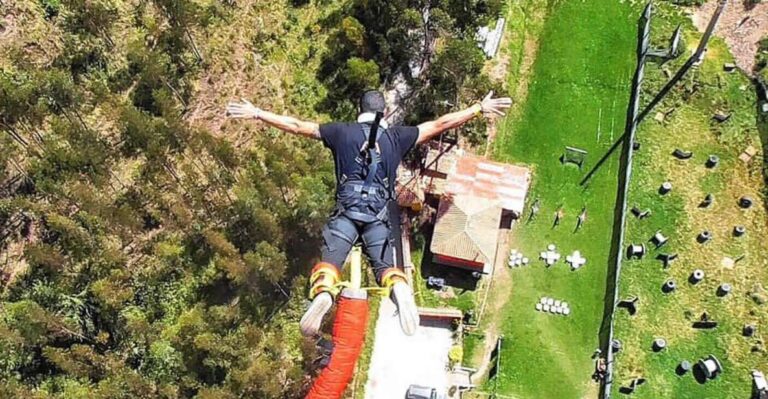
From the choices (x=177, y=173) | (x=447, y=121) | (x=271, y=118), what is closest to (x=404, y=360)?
(x=177, y=173)

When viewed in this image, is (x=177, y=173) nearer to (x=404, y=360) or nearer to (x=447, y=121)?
(x=404, y=360)

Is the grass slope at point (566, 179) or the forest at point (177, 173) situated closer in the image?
the forest at point (177, 173)

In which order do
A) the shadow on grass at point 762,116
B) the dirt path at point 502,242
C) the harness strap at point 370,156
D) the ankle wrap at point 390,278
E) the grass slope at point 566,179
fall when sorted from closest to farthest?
the ankle wrap at point 390,278 → the harness strap at point 370,156 → the grass slope at point 566,179 → the dirt path at point 502,242 → the shadow on grass at point 762,116

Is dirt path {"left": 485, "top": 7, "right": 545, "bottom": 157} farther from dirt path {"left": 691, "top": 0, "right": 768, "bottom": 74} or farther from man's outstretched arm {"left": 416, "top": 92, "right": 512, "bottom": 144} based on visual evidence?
man's outstretched arm {"left": 416, "top": 92, "right": 512, "bottom": 144}

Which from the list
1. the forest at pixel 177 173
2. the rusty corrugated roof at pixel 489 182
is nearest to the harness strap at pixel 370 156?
the forest at pixel 177 173

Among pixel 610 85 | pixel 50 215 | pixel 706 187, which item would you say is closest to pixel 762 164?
pixel 706 187

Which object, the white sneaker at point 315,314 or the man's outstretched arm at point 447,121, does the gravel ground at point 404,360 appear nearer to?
the man's outstretched arm at point 447,121

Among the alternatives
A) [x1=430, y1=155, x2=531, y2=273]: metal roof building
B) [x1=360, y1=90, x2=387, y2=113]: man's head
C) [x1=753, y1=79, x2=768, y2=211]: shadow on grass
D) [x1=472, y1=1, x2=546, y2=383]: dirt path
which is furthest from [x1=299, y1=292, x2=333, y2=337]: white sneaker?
[x1=753, y1=79, x2=768, y2=211]: shadow on grass
